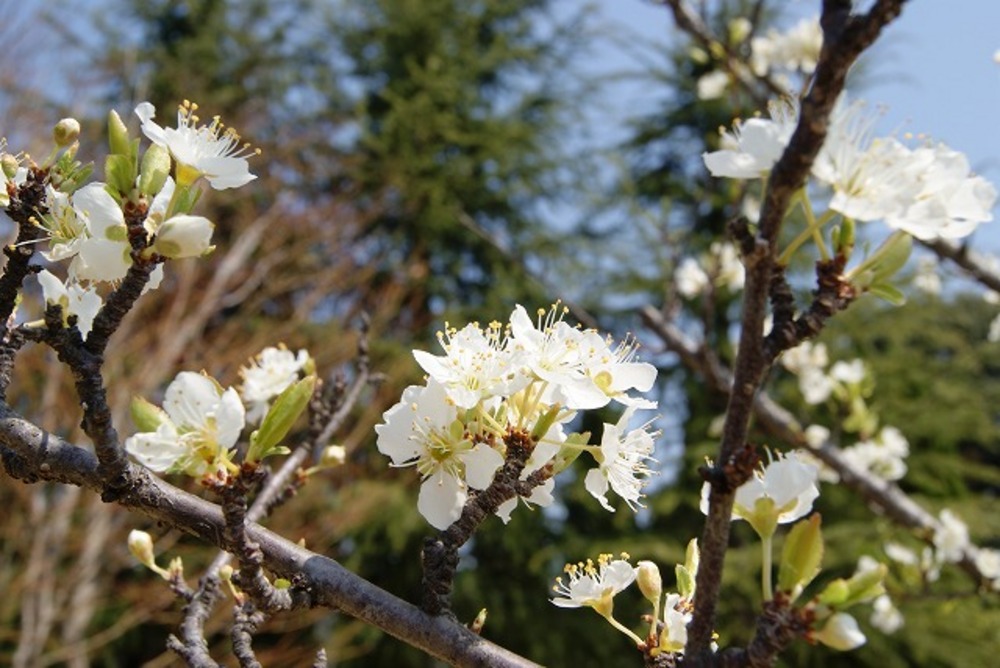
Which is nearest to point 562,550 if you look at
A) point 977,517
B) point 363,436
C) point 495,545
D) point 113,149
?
point 495,545

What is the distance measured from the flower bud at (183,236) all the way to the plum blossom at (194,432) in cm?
10

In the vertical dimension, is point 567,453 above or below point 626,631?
above

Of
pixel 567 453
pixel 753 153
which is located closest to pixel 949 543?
pixel 567 453

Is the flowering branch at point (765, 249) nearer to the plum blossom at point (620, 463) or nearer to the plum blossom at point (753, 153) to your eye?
the plum blossom at point (753, 153)

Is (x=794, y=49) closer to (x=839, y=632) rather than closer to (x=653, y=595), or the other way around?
(x=653, y=595)

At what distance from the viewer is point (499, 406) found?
0.67 meters

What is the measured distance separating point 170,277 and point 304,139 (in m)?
1.57

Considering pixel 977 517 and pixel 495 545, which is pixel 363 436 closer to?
pixel 495 545

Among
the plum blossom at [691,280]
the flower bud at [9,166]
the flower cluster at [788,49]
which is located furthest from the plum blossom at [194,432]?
the plum blossom at [691,280]

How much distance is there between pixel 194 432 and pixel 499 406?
0.74 feet

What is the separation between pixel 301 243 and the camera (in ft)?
18.1

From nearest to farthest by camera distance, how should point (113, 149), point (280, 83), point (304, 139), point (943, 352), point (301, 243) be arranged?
point (113, 149) < point (301, 243) < point (304, 139) < point (280, 83) < point (943, 352)

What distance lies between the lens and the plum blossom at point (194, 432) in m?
0.62

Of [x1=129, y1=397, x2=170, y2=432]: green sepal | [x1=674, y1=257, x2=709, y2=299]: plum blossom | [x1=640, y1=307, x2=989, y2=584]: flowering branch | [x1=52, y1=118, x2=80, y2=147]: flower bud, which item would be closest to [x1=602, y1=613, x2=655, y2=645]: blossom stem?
[x1=129, y1=397, x2=170, y2=432]: green sepal
